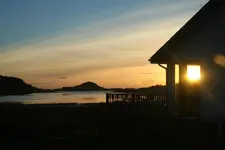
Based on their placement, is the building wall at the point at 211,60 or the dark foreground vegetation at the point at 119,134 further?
the building wall at the point at 211,60

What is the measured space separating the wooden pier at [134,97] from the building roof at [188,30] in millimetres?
2914

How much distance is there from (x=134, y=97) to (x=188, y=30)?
8.88 m

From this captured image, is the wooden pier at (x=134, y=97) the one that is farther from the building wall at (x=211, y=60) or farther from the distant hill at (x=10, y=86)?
the distant hill at (x=10, y=86)

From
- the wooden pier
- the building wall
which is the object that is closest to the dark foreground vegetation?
the building wall

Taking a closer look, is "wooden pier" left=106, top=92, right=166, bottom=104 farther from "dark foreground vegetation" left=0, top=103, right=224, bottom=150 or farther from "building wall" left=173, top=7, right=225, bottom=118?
"building wall" left=173, top=7, right=225, bottom=118

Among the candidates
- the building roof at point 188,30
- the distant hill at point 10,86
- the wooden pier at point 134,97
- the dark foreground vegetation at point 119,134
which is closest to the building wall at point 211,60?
the building roof at point 188,30

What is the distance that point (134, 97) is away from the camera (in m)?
26.2

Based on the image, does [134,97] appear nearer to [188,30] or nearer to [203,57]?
[188,30]

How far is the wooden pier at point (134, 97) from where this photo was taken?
75.9 feet

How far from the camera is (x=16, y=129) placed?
58.9 ft

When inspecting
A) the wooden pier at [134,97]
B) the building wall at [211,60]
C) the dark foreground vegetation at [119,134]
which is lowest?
the dark foreground vegetation at [119,134]

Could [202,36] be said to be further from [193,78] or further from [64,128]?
[64,128]

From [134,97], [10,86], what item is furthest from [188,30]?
[10,86]

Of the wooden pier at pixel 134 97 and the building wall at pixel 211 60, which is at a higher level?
the building wall at pixel 211 60
